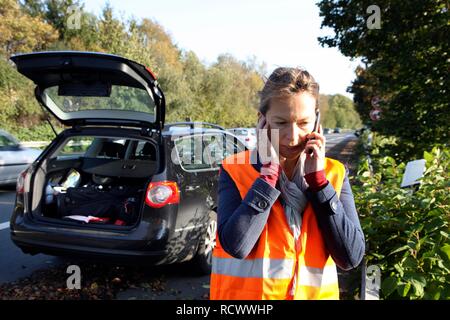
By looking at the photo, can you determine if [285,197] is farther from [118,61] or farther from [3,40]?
[3,40]

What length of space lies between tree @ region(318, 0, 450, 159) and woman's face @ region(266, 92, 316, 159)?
21.2 ft

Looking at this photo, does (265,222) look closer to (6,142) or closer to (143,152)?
(143,152)


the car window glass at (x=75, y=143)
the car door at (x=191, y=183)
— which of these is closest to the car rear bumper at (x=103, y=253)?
the car door at (x=191, y=183)

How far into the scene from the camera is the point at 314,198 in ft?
4.83

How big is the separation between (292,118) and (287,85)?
0.12 meters

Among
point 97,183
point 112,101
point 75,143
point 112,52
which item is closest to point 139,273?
point 97,183

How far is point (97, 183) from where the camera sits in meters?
5.24

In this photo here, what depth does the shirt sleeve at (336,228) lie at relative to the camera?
1460 millimetres

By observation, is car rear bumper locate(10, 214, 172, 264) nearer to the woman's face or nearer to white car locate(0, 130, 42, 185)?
the woman's face

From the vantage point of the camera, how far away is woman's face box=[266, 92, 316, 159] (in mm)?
1468

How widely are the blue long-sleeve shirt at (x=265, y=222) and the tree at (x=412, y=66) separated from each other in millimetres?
6482

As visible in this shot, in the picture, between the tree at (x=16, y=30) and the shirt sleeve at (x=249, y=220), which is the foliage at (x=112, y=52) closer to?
the tree at (x=16, y=30)

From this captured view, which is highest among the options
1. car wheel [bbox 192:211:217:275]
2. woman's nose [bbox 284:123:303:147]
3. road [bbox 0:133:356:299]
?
woman's nose [bbox 284:123:303:147]

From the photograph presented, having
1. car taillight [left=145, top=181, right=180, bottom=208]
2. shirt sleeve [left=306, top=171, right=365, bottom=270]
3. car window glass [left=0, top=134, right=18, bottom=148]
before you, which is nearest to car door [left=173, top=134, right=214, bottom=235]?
car taillight [left=145, top=181, right=180, bottom=208]
